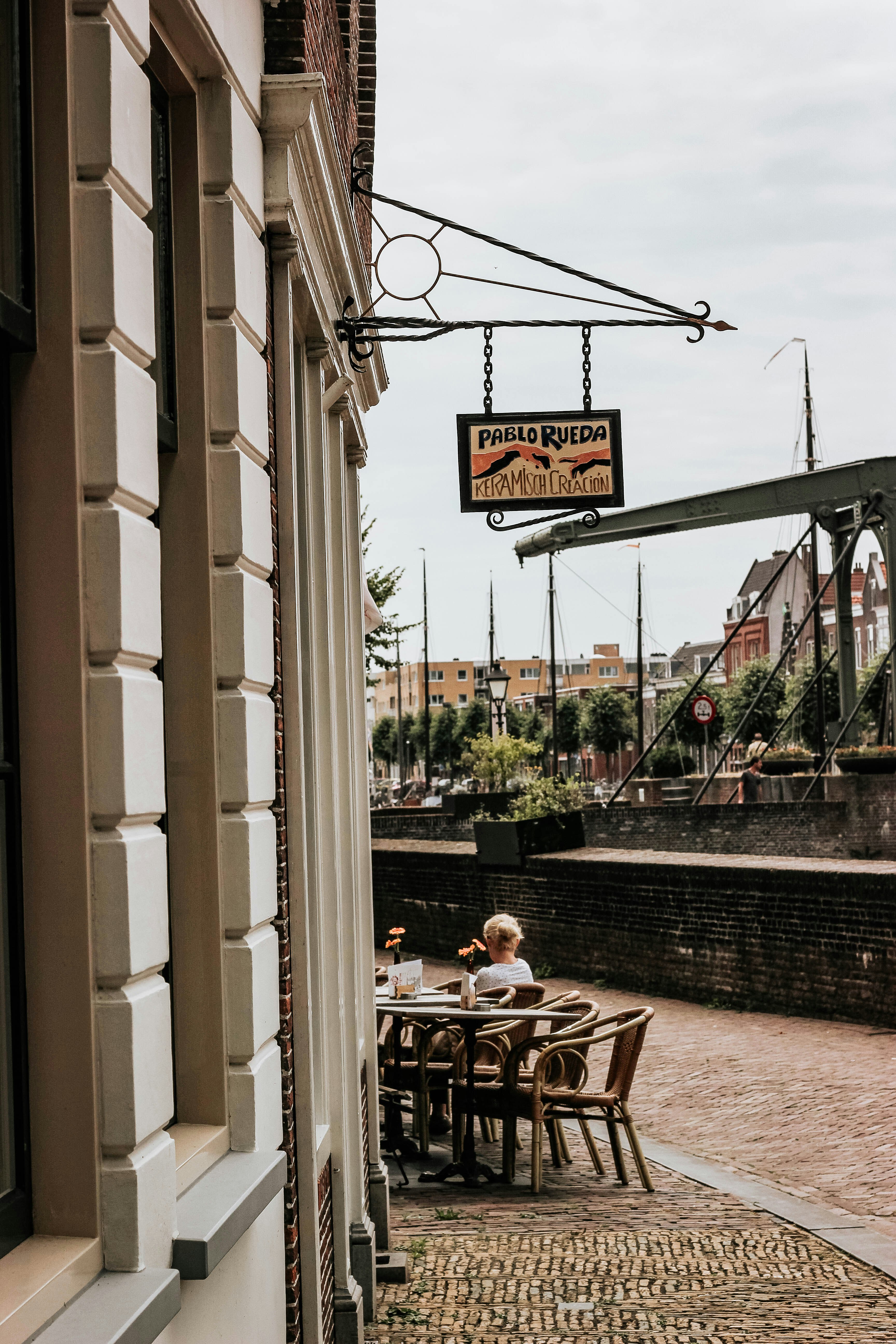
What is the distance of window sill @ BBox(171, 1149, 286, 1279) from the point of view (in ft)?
8.33

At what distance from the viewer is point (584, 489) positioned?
20.5ft

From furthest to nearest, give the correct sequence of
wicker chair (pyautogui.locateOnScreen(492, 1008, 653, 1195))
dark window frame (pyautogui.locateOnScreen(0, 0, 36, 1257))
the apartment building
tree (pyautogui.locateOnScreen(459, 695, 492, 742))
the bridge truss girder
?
the apartment building → tree (pyautogui.locateOnScreen(459, 695, 492, 742)) → the bridge truss girder → wicker chair (pyautogui.locateOnScreen(492, 1008, 653, 1195)) → dark window frame (pyautogui.locateOnScreen(0, 0, 36, 1257))

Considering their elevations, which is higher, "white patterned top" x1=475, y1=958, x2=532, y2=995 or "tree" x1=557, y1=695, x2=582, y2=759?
"tree" x1=557, y1=695, x2=582, y2=759

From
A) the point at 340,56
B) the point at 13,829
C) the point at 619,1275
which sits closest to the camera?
the point at 13,829

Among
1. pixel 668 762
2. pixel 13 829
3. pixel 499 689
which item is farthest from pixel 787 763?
pixel 13 829

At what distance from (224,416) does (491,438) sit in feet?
10.1

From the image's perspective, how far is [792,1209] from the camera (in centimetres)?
649

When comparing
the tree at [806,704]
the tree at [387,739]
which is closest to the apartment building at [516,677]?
the tree at [387,739]

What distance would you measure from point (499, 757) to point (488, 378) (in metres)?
28.2

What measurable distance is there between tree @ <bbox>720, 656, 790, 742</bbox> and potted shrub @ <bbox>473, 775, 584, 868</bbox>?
113 feet

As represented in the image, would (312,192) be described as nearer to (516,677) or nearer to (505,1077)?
A: (505,1077)

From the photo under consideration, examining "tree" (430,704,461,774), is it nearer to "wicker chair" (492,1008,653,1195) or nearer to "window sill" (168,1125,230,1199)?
"wicker chair" (492,1008,653,1195)

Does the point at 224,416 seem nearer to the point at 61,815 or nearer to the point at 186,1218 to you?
the point at 61,815

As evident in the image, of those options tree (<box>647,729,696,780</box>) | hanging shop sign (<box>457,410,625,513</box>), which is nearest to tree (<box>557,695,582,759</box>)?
tree (<box>647,729,696,780</box>)
